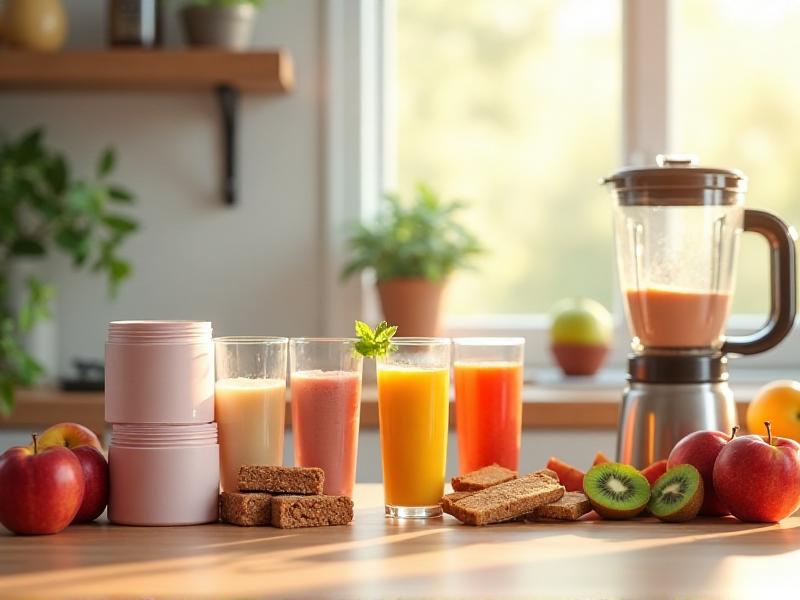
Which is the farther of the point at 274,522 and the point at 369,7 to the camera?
the point at 369,7

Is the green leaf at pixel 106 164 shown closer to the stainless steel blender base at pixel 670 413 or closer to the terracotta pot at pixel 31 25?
the terracotta pot at pixel 31 25

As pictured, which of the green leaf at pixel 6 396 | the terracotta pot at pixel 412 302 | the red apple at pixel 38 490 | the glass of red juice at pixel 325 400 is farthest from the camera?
the terracotta pot at pixel 412 302

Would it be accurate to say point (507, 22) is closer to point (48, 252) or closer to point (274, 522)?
point (48, 252)

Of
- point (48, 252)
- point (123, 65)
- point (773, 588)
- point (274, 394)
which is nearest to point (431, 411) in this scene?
point (274, 394)

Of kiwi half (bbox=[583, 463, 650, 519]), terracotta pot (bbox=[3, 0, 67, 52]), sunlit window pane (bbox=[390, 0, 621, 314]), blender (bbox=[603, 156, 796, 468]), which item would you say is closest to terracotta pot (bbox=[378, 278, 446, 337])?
sunlit window pane (bbox=[390, 0, 621, 314])

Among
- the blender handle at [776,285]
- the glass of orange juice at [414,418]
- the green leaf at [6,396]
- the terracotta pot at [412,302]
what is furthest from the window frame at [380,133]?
the glass of orange juice at [414,418]

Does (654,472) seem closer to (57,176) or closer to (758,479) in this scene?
(758,479)

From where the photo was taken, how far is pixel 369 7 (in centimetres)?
300

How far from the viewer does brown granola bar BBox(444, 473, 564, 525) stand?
128cm

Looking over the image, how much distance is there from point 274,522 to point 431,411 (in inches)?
8.3

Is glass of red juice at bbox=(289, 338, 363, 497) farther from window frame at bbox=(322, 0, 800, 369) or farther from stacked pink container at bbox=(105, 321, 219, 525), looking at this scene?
window frame at bbox=(322, 0, 800, 369)

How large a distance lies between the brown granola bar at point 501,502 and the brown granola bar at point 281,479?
148mm

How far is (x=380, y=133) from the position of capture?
304cm

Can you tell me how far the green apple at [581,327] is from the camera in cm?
279
